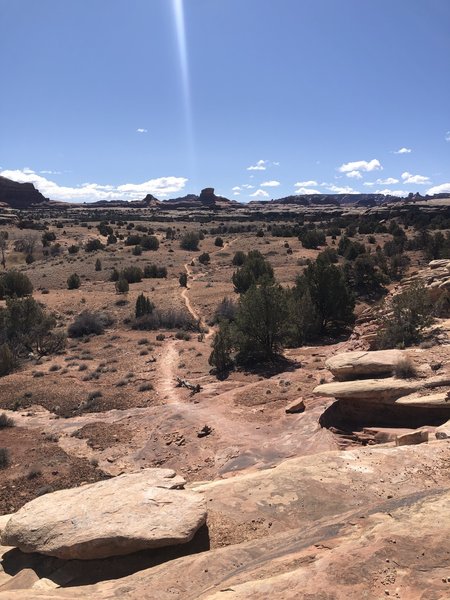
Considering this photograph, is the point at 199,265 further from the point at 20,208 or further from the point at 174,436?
the point at 20,208

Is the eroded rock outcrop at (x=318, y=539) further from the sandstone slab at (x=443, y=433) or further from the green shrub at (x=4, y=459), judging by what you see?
the green shrub at (x=4, y=459)

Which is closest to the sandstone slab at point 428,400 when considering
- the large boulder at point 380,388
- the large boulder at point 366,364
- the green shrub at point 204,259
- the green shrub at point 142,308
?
the large boulder at point 380,388

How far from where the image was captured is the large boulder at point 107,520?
242 inches

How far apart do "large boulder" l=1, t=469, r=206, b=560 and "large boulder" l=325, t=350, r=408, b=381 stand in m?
7.80

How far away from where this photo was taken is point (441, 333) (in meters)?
17.0

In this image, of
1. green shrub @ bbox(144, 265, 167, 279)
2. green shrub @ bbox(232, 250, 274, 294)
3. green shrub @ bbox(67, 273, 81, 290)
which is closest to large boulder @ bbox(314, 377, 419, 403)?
green shrub @ bbox(232, 250, 274, 294)

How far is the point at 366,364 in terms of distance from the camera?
44.7 ft

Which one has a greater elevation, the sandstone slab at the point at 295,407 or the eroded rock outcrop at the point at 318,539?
the eroded rock outcrop at the point at 318,539

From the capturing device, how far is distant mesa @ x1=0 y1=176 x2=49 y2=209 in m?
137

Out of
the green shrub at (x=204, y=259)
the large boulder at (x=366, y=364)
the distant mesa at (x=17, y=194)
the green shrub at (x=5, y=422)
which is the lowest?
the green shrub at (x=5, y=422)

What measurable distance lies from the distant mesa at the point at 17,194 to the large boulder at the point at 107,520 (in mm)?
145220

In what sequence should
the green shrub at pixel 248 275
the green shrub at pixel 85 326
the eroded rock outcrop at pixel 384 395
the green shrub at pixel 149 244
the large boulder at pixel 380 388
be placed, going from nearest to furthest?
1. the eroded rock outcrop at pixel 384 395
2. the large boulder at pixel 380 388
3. the green shrub at pixel 85 326
4. the green shrub at pixel 248 275
5. the green shrub at pixel 149 244

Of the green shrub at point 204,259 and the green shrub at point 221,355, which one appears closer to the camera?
the green shrub at point 221,355

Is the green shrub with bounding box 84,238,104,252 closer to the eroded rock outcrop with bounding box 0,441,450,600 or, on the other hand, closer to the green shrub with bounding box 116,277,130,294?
the green shrub with bounding box 116,277,130,294
